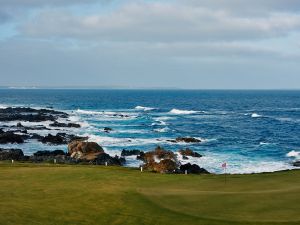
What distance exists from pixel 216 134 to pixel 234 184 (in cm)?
5670

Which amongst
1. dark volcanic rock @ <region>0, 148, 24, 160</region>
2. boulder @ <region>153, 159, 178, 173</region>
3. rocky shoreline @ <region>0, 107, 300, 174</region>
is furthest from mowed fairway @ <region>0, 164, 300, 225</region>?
dark volcanic rock @ <region>0, 148, 24, 160</region>

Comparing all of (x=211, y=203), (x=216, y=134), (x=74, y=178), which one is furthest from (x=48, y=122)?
(x=211, y=203)

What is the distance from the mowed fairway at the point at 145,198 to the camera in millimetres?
20541

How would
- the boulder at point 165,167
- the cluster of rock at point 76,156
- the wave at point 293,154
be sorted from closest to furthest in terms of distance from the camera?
the boulder at point 165,167 → the cluster of rock at point 76,156 → the wave at point 293,154

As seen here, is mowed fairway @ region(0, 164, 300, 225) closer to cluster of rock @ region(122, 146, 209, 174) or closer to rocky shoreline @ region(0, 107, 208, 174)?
cluster of rock @ region(122, 146, 209, 174)

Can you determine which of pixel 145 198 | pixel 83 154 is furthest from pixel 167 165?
pixel 145 198

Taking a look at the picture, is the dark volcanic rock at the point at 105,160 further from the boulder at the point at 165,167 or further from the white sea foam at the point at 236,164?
the boulder at the point at 165,167

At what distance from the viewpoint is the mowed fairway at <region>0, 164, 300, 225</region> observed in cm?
2054

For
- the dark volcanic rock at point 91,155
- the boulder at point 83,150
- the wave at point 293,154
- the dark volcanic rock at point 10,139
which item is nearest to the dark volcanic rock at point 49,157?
the boulder at point 83,150

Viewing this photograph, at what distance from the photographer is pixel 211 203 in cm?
2277

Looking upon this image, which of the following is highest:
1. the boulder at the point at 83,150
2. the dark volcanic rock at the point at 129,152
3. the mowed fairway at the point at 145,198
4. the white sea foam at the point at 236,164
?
the mowed fairway at the point at 145,198

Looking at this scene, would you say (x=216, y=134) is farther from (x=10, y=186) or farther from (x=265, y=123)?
(x=10, y=186)

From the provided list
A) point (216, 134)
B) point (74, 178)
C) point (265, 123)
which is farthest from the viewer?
point (265, 123)

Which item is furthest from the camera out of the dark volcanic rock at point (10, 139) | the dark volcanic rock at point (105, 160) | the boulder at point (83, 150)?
the dark volcanic rock at point (10, 139)
